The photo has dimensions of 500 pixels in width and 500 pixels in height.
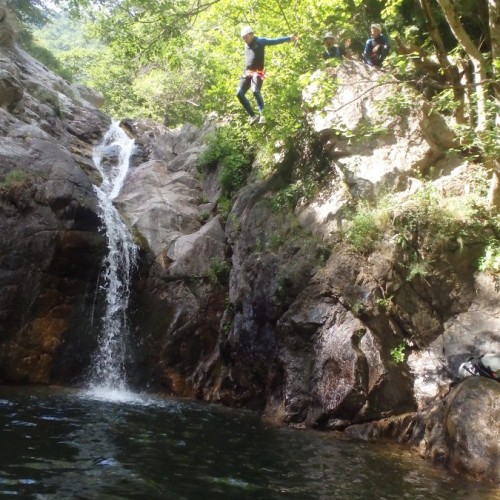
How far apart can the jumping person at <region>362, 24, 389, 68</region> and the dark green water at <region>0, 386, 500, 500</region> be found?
985 centimetres

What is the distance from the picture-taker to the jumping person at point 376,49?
13.0 m

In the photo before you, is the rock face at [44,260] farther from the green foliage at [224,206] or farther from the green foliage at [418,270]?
the green foliage at [418,270]

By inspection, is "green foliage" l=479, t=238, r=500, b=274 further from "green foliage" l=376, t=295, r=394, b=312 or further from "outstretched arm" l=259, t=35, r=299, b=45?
"outstretched arm" l=259, t=35, r=299, b=45

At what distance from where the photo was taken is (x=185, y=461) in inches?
235

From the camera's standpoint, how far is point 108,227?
45.6ft

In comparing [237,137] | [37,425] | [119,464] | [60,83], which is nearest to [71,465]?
[119,464]

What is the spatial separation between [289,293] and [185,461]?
17.3ft

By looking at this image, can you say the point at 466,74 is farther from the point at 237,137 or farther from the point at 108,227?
the point at 108,227

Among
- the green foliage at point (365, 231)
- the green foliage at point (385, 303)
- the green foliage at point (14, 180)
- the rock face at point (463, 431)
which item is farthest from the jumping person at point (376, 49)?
the green foliage at point (14, 180)

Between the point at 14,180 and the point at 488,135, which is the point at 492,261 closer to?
the point at 488,135

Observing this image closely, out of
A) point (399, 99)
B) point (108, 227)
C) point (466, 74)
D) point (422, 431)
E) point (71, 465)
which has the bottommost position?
point (71, 465)

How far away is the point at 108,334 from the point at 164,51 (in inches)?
287

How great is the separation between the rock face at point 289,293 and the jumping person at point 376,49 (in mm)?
598

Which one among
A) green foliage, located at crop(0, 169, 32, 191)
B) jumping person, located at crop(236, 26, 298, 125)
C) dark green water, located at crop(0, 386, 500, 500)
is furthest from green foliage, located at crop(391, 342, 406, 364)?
green foliage, located at crop(0, 169, 32, 191)
